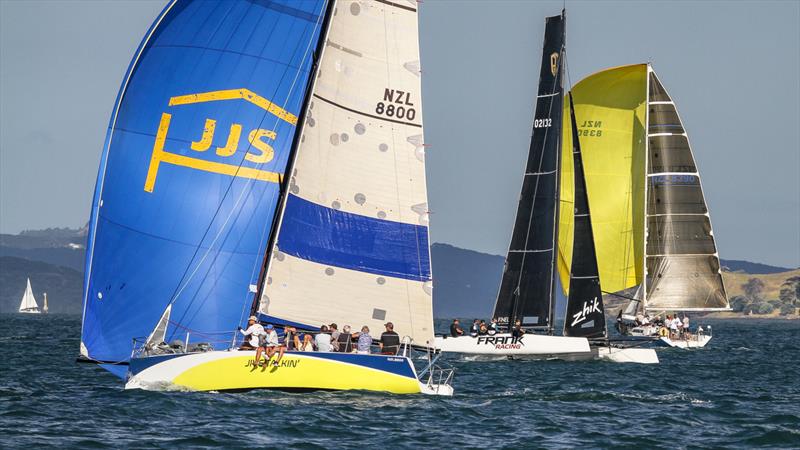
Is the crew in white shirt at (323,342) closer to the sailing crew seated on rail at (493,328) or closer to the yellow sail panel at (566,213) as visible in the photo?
the sailing crew seated on rail at (493,328)

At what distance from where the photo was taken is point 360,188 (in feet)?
98.5

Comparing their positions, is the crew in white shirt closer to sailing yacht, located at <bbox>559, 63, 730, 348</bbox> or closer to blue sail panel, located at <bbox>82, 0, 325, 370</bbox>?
blue sail panel, located at <bbox>82, 0, 325, 370</bbox>

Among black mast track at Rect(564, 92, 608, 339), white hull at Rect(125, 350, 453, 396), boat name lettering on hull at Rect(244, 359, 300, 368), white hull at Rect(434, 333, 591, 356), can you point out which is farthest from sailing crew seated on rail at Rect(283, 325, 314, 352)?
black mast track at Rect(564, 92, 608, 339)

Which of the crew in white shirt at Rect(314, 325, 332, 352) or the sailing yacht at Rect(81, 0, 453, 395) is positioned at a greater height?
the sailing yacht at Rect(81, 0, 453, 395)

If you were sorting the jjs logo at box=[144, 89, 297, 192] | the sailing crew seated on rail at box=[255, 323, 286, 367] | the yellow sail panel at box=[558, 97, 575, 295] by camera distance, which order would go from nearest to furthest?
the sailing crew seated on rail at box=[255, 323, 286, 367] → the jjs logo at box=[144, 89, 297, 192] → the yellow sail panel at box=[558, 97, 575, 295]

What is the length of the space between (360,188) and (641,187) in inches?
1456

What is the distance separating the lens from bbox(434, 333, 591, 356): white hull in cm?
4709

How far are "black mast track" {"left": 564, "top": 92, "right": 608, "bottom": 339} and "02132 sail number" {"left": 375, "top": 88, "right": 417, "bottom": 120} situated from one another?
19995 millimetres

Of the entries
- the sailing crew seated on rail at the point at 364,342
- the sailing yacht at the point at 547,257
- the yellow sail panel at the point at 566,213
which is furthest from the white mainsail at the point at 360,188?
the yellow sail panel at the point at 566,213

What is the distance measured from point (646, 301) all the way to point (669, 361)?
46.5 ft

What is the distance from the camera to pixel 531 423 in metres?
27.8

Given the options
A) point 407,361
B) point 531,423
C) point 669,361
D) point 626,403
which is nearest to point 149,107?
point 407,361

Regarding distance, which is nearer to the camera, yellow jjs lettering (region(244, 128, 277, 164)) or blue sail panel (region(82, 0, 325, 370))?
blue sail panel (region(82, 0, 325, 370))

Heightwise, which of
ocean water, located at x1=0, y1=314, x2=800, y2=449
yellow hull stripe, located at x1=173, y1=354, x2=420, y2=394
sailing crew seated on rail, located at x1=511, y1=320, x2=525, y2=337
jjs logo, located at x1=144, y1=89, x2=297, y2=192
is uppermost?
jjs logo, located at x1=144, y1=89, x2=297, y2=192
